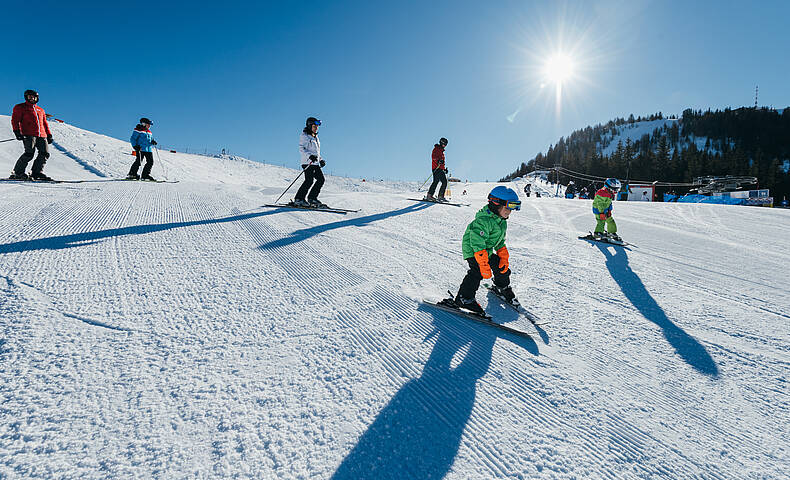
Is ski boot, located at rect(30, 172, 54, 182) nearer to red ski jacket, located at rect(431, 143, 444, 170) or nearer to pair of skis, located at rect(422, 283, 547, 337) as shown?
red ski jacket, located at rect(431, 143, 444, 170)

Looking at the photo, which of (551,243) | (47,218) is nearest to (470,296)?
(551,243)

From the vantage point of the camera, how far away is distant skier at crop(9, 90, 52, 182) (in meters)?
7.85

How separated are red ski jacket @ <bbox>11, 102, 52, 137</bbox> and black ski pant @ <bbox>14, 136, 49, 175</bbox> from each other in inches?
5.7

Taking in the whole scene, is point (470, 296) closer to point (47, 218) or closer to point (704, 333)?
point (704, 333)

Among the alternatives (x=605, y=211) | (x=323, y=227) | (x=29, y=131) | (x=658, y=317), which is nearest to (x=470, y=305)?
(x=658, y=317)

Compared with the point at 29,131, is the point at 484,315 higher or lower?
lower

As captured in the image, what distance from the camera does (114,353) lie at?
1.89m

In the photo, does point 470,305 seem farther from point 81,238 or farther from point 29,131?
point 29,131

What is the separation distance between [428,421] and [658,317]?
2933mm

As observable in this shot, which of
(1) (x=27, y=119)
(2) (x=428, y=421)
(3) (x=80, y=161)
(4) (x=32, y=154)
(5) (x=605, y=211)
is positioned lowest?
Answer: (2) (x=428, y=421)

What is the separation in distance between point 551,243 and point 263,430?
5.76m

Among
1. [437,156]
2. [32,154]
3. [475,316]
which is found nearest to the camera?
[475,316]

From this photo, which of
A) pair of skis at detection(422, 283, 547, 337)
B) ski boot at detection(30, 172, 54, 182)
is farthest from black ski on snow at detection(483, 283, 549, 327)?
ski boot at detection(30, 172, 54, 182)

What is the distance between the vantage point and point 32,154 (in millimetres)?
8016
